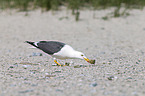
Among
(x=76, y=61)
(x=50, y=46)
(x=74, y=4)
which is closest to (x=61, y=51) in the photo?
(x=50, y=46)

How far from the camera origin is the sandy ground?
3.28 meters

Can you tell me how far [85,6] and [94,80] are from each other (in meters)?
10.1

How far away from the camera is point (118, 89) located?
124 inches

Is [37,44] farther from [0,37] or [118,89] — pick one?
[0,37]

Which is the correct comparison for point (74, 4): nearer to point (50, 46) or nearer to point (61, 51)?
point (50, 46)

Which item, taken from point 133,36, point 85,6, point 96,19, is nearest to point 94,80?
point 133,36

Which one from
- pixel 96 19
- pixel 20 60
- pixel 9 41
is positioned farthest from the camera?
pixel 96 19

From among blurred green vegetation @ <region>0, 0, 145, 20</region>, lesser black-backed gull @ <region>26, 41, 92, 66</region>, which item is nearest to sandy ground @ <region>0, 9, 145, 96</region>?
lesser black-backed gull @ <region>26, 41, 92, 66</region>

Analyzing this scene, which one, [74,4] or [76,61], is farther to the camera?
[74,4]

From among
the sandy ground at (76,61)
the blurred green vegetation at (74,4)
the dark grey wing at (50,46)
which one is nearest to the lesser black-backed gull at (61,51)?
the dark grey wing at (50,46)

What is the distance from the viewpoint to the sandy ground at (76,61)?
328 centimetres

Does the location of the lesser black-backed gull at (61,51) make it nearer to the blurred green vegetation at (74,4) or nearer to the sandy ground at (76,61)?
the sandy ground at (76,61)

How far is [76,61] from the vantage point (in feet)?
17.8

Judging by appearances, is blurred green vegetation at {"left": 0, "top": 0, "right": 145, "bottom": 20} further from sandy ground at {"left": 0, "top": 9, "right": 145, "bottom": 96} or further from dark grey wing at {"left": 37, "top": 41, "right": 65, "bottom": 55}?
dark grey wing at {"left": 37, "top": 41, "right": 65, "bottom": 55}
